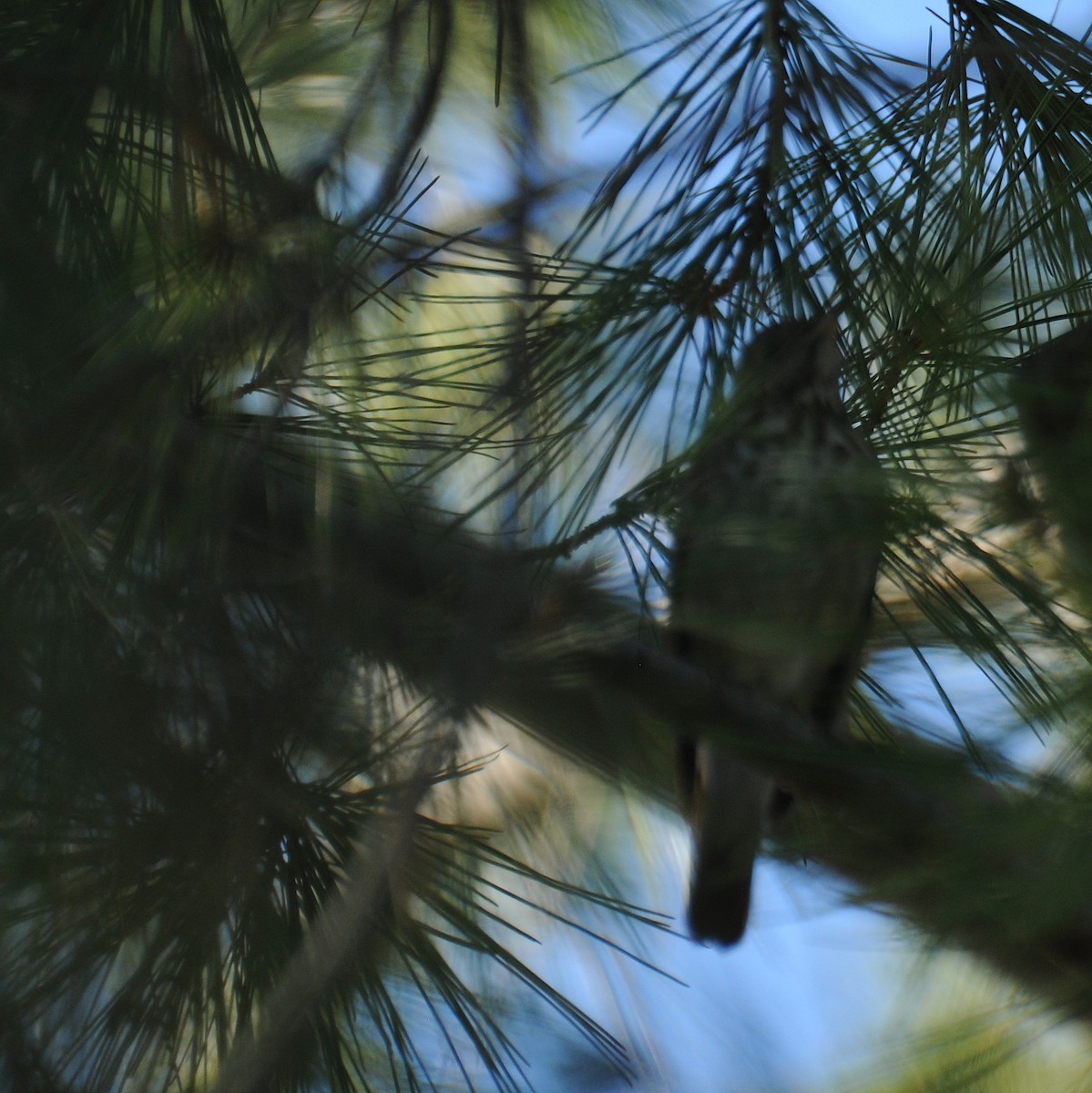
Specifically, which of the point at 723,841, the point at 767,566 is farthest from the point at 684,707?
the point at 723,841

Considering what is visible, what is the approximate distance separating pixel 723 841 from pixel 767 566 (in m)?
1.08

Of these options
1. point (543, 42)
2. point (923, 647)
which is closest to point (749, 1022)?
point (923, 647)

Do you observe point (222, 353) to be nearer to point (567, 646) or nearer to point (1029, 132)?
point (567, 646)

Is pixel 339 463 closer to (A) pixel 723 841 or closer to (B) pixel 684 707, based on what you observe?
(B) pixel 684 707

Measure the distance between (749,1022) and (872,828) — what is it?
1.00 m

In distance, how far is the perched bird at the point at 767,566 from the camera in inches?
41.3

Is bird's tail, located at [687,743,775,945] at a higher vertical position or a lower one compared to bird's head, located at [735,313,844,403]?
lower

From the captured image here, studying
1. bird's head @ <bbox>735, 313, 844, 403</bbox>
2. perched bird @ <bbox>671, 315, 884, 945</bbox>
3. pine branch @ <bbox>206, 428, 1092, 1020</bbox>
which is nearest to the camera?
pine branch @ <bbox>206, 428, 1092, 1020</bbox>

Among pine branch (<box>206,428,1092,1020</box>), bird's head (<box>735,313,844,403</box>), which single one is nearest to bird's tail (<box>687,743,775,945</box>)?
pine branch (<box>206,428,1092,1020</box>)

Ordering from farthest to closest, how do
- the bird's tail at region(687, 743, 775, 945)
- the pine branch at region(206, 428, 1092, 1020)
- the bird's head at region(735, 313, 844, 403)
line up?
the bird's tail at region(687, 743, 775, 945) → the bird's head at region(735, 313, 844, 403) → the pine branch at region(206, 428, 1092, 1020)

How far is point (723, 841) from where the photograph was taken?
2.06 metres

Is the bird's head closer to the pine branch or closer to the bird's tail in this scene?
the pine branch

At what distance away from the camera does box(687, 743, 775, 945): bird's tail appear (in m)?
1.99

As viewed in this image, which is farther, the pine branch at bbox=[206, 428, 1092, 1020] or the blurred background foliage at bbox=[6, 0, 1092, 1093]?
the blurred background foliage at bbox=[6, 0, 1092, 1093]
